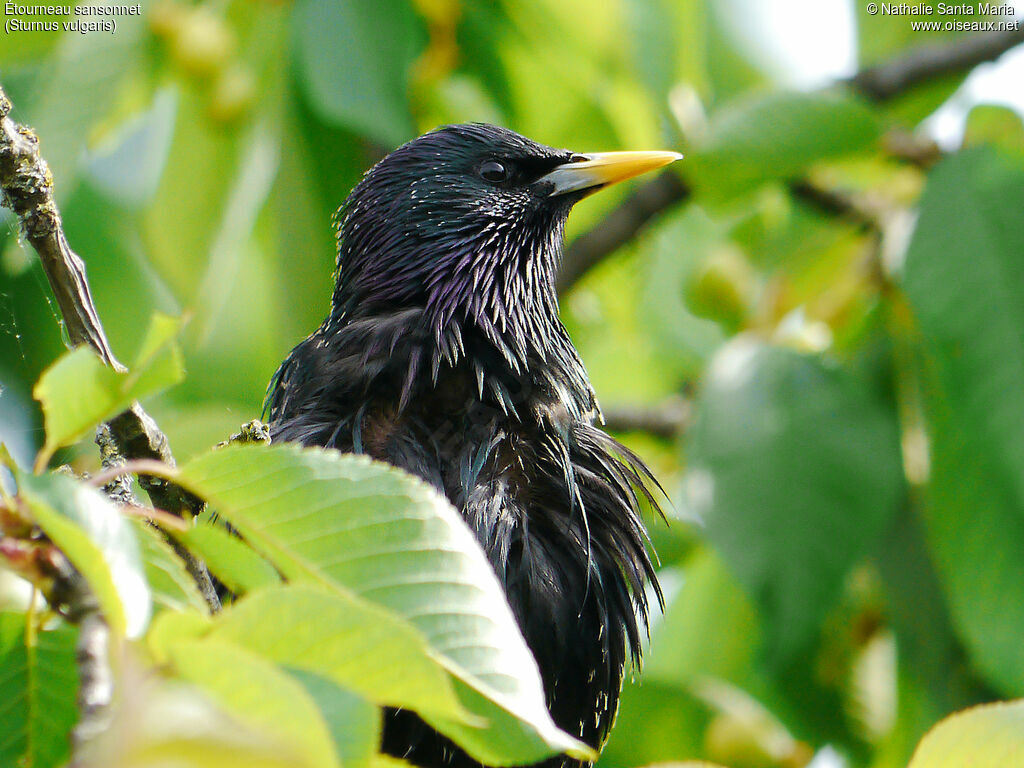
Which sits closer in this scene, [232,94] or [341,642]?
[341,642]

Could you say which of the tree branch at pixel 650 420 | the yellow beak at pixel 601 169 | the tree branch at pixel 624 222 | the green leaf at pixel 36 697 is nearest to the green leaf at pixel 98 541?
the green leaf at pixel 36 697

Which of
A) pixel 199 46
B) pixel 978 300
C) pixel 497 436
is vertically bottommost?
pixel 497 436

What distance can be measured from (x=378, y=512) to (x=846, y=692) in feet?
10.6

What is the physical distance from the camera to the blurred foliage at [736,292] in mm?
3273

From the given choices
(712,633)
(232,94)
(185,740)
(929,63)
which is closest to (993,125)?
(929,63)

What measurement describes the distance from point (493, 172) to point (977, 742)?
179cm

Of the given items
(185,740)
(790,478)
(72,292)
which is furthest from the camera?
(790,478)

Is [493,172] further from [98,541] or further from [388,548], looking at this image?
[98,541]

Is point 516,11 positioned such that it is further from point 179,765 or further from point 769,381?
point 179,765

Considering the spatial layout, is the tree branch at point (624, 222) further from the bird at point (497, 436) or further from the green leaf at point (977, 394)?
the bird at point (497, 436)

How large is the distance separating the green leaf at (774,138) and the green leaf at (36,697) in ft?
9.10

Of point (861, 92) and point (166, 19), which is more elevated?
point (166, 19)

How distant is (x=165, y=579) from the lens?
1.04 meters

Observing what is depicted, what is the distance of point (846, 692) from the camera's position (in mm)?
3893
